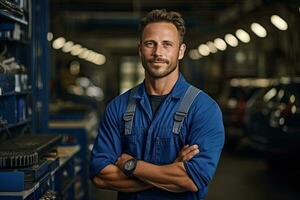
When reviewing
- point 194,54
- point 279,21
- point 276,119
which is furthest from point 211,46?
point 276,119

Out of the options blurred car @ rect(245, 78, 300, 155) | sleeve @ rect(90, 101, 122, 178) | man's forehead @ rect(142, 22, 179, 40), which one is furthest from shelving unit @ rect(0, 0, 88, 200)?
blurred car @ rect(245, 78, 300, 155)

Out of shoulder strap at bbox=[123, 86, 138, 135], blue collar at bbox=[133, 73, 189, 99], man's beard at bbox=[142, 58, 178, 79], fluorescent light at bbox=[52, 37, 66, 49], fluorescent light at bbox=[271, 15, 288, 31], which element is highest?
fluorescent light at bbox=[271, 15, 288, 31]

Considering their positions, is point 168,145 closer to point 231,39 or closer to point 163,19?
point 163,19

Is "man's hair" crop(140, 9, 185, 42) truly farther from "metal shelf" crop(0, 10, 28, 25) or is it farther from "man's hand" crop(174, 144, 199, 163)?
"metal shelf" crop(0, 10, 28, 25)

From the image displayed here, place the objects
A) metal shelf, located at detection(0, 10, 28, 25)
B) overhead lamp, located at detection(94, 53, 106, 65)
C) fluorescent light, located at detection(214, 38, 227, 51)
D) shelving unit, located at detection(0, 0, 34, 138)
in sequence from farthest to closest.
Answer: overhead lamp, located at detection(94, 53, 106, 65) < fluorescent light, located at detection(214, 38, 227, 51) < shelving unit, located at detection(0, 0, 34, 138) < metal shelf, located at detection(0, 10, 28, 25)

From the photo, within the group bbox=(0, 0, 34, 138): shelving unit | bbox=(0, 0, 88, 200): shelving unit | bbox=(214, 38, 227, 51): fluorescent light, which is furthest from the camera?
bbox=(214, 38, 227, 51): fluorescent light

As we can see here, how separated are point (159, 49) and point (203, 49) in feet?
63.9

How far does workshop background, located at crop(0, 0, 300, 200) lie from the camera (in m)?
4.88

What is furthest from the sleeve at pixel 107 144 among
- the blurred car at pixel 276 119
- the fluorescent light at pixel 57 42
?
the fluorescent light at pixel 57 42

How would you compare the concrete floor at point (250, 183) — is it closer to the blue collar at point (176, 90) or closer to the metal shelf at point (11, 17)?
the metal shelf at point (11, 17)

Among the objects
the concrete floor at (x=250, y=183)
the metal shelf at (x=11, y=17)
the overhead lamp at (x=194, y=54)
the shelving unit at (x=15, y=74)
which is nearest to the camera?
the metal shelf at (x=11, y=17)

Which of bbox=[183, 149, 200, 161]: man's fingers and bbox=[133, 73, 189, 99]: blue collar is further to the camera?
bbox=[133, 73, 189, 99]: blue collar

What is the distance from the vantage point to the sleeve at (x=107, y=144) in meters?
3.20

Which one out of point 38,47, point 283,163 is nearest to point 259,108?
point 283,163
